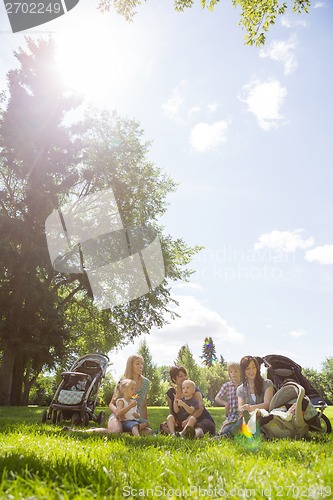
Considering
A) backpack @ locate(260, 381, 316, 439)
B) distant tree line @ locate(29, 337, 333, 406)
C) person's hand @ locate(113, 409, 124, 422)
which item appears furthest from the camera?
distant tree line @ locate(29, 337, 333, 406)

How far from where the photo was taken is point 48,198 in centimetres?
1800

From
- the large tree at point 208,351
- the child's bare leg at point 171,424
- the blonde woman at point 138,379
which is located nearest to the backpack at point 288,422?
the child's bare leg at point 171,424

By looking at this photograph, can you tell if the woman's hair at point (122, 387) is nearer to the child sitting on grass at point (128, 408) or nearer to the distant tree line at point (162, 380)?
the child sitting on grass at point (128, 408)

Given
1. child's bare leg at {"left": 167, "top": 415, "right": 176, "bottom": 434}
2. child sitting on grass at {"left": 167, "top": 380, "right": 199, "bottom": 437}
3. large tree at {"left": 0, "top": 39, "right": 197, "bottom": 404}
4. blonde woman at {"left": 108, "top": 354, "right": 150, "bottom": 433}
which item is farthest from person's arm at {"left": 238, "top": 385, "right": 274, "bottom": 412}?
large tree at {"left": 0, "top": 39, "right": 197, "bottom": 404}

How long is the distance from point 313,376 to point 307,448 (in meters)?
74.6

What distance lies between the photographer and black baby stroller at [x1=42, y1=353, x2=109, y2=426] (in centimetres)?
871

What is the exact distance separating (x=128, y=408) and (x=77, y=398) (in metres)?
2.84

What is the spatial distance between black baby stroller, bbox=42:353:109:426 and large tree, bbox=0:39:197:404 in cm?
808

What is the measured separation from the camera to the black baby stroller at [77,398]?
8711 mm

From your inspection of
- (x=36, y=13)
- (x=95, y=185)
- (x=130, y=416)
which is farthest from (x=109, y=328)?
(x=36, y=13)

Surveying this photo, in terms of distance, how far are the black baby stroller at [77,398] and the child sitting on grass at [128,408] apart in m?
2.22

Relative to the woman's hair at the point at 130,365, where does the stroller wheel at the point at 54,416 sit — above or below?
below

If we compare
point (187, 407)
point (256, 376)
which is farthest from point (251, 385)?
point (187, 407)

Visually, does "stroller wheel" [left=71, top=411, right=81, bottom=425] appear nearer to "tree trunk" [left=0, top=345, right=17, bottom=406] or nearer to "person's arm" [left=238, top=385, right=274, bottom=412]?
"person's arm" [left=238, top=385, right=274, bottom=412]
